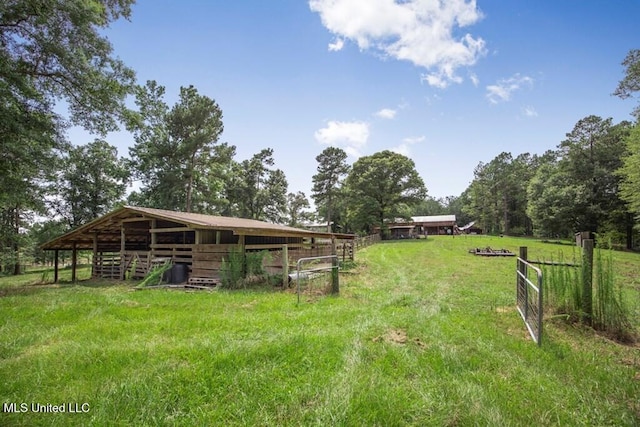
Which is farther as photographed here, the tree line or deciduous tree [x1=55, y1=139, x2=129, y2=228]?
deciduous tree [x1=55, y1=139, x2=129, y2=228]

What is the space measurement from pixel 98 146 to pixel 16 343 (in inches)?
1309

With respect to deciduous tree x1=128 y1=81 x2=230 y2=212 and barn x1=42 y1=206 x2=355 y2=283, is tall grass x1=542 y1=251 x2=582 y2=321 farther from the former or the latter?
deciduous tree x1=128 y1=81 x2=230 y2=212

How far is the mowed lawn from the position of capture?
2.79 meters

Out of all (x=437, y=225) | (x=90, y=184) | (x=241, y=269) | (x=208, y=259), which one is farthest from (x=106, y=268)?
(x=437, y=225)

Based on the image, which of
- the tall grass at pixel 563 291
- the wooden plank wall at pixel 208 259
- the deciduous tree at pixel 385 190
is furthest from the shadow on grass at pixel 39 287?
the deciduous tree at pixel 385 190

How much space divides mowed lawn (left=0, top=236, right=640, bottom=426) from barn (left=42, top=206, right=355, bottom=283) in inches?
184

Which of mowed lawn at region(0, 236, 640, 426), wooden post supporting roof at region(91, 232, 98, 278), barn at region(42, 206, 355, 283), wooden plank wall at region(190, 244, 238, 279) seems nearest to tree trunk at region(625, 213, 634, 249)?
barn at region(42, 206, 355, 283)

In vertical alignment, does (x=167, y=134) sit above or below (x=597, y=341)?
above

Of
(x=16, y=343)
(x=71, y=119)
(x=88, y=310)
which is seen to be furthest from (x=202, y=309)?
(x=71, y=119)

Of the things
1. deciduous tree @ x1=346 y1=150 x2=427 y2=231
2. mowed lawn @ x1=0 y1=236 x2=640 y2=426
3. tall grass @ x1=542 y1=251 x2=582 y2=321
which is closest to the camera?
mowed lawn @ x1=0 y1=236 x2=640 y2=426

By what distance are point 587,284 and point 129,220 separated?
1571cm

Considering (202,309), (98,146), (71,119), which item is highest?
(98,146)

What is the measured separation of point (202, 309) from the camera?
6766 mm

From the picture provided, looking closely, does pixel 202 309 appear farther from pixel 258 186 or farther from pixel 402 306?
pixel 258 186
